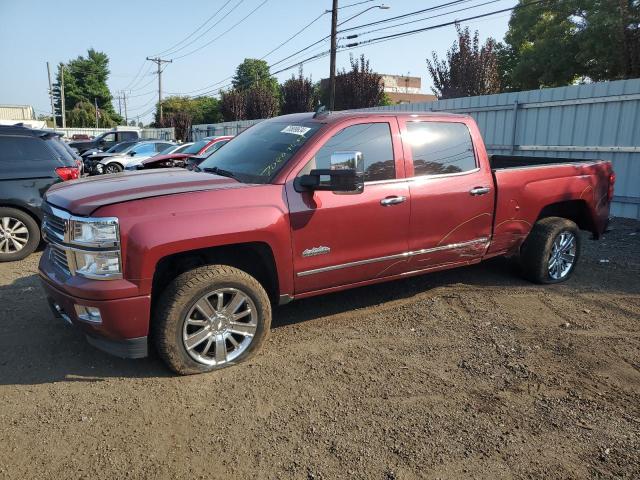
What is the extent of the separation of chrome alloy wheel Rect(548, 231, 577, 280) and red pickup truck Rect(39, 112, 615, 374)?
0.62 m

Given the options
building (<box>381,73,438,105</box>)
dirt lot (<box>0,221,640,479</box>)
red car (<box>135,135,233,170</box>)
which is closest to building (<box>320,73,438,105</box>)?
building (<box>381,73,438,105</box>)

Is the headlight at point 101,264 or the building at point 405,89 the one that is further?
the building at point 405,89

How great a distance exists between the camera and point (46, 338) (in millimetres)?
4277

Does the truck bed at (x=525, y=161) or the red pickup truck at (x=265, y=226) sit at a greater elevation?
the truck bed at (x=525, y=161)

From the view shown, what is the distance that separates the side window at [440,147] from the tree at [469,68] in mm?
18922

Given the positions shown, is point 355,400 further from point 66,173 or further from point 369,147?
point 66,173

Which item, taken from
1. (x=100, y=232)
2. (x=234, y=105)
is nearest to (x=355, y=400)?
(x=100, y=232)

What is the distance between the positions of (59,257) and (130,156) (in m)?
16.1

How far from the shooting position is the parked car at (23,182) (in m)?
6.76

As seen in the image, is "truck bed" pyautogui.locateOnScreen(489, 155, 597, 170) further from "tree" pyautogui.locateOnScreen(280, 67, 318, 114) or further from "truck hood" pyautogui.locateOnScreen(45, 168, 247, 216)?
"tree" pyautogui.locateOnScreen(280, 67, 318, 114)

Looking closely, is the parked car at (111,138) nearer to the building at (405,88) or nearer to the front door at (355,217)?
the front door at (355,217)

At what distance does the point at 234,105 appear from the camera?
38.5 m

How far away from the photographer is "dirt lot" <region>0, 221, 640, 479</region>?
9.00 feet

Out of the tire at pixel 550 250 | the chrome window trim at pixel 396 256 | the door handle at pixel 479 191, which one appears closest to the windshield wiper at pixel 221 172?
the chrome window trim at pixel 396 256
